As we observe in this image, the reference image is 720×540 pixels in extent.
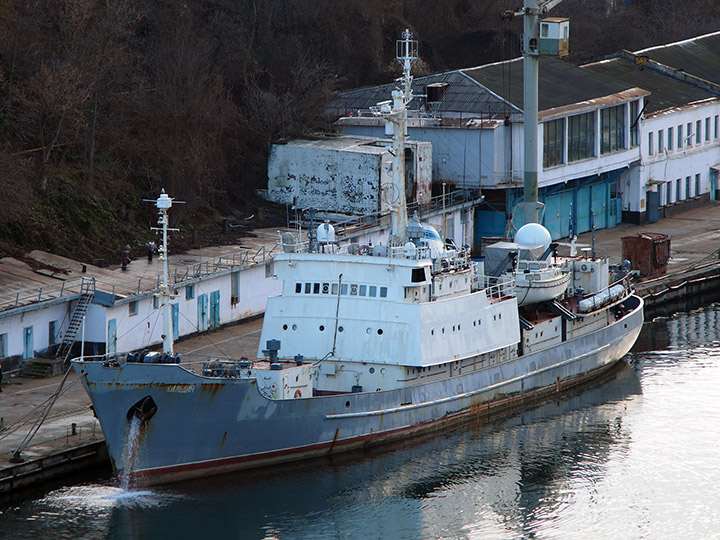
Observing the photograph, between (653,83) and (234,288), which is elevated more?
(653,83)

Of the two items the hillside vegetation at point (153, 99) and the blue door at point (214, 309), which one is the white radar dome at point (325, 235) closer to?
the blue door at point (214, 309)

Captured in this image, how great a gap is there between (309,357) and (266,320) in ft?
6.43

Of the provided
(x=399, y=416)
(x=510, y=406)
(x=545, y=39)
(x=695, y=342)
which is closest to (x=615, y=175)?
(x=545, y=39)

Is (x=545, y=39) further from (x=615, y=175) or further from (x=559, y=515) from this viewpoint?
(x=559, y=515)

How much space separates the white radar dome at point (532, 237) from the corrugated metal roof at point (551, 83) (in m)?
18.3

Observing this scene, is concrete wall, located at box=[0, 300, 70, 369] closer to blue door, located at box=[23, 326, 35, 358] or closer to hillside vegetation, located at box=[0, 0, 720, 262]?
blue door, located at box=[23, 326, 35, 358]

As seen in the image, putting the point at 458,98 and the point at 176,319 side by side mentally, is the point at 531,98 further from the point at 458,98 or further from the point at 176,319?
the point at 176,319

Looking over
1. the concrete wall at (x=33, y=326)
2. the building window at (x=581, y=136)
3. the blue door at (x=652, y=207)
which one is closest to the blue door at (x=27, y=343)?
the concrete wall at (x=33, y=326)

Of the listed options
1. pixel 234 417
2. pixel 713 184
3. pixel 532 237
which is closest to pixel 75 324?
pixel 234 417

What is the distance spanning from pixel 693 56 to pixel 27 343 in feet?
187

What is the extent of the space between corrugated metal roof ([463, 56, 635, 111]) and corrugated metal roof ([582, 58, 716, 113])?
1.91 metres

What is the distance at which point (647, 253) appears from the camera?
62.5 m

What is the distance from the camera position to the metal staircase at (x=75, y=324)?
1779 inches

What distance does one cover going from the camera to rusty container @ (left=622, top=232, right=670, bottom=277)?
6247cm
